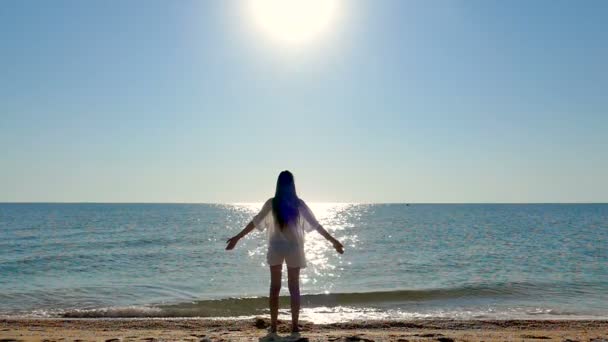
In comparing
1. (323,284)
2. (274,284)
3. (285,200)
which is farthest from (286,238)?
(323,284)

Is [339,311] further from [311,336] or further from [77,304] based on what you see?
[77,304]

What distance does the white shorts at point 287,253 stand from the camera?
743cm

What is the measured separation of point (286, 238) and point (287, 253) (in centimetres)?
21

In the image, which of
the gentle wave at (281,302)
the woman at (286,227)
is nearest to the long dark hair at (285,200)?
the woman at (286,227)

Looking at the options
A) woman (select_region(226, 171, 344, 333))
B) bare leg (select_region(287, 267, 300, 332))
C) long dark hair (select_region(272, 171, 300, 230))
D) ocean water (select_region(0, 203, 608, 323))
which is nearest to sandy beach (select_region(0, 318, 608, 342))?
bare leg (select_region(287, 267, 300, 332))

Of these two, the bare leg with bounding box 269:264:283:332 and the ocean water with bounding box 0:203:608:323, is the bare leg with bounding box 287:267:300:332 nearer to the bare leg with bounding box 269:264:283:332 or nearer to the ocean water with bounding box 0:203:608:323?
the bare leg with bounding box 269:264:283:332

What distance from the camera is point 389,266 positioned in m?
22.9

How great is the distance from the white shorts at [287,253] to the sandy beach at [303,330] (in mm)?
1160

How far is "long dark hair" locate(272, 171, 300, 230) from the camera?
24.1 ft

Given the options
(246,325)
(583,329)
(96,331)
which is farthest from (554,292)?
(96,331)

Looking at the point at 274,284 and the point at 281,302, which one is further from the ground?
the point at 274,284

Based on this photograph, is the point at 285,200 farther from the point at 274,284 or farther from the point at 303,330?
the point at 303,330

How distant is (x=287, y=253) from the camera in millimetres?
7434

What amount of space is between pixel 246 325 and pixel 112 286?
28.3 feet
